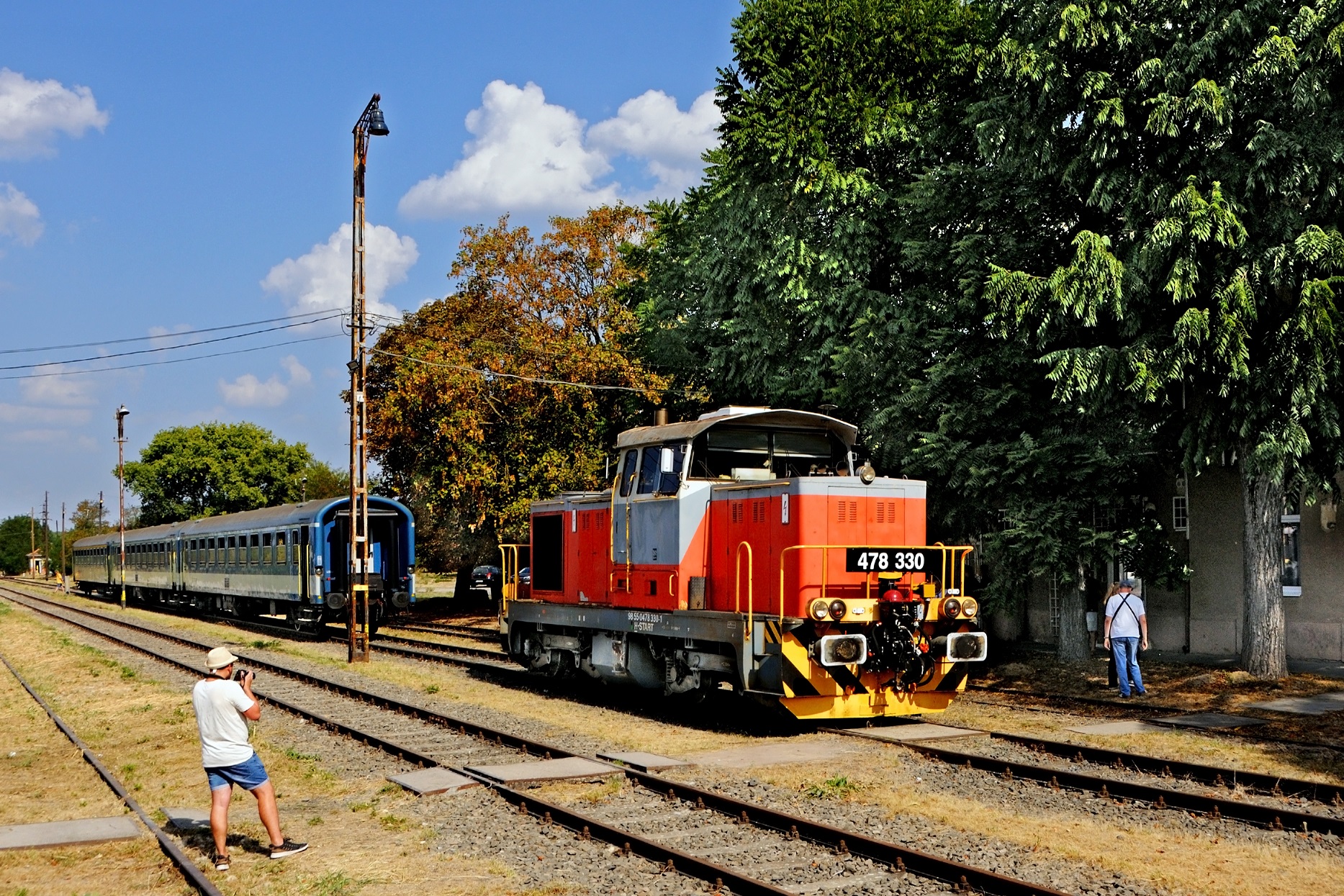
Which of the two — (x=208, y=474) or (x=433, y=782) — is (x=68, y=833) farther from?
(x=208, y=474)

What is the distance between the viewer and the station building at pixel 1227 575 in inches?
782

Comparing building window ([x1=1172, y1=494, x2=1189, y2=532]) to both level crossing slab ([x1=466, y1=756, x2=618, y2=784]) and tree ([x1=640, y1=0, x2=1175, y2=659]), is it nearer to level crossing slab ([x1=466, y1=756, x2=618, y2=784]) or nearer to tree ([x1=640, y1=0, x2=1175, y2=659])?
tree ([x1=640, y1=0, x2=1175, y2=659])

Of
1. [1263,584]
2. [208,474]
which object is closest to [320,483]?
[208,474]

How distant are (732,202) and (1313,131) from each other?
36.8ft

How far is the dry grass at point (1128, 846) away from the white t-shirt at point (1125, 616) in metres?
6.80

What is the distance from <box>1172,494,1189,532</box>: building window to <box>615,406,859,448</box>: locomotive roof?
9.76 metres

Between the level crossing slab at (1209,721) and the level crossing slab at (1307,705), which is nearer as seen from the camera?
the level crossing slab at (1209,721)

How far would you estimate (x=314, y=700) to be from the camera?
18344mm

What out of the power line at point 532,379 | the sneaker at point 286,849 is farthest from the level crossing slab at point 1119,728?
the power line at point 532,379

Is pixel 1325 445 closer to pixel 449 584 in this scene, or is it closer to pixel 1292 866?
pixel 1292 866

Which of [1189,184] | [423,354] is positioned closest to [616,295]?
[423,354]

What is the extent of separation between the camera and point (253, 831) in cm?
989

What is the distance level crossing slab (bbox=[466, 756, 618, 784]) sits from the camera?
37.2 ft

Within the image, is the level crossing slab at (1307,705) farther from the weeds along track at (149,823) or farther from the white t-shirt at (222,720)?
the weeds along track at (149,823)
